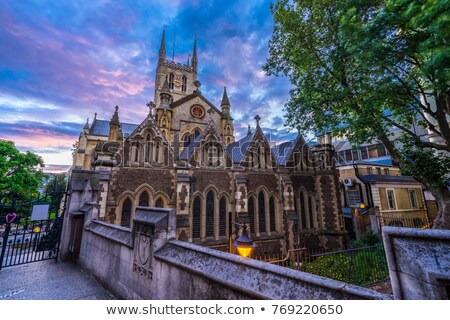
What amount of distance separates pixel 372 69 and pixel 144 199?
558 inches

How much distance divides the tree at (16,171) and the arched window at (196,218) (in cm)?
2165

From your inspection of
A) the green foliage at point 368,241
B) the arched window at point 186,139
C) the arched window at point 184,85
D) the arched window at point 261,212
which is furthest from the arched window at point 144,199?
the arched window at point 184,85

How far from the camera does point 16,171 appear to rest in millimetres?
24000

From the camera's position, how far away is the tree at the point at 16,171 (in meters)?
22.0

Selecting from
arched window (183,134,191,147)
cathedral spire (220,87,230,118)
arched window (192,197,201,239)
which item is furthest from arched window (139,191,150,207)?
cathedral spire (220,87,230,118)

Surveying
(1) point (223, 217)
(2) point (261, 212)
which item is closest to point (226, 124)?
(2) point (261, 212)

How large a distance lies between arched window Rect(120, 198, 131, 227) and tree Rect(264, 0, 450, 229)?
11617 millimetres

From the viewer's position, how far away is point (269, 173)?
15.9m

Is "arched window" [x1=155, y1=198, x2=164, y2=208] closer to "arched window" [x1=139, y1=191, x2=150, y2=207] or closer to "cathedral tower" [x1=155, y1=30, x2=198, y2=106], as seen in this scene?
"arched window" [x1=139, y1=191, x2=150, y2=207]

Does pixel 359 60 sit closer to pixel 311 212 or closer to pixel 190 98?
pixel 311 212

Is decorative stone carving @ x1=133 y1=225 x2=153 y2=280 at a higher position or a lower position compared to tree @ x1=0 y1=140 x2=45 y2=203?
lower

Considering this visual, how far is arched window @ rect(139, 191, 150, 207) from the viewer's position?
12.0m

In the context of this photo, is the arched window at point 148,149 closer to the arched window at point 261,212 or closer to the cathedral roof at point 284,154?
the arched window at point 261,212
